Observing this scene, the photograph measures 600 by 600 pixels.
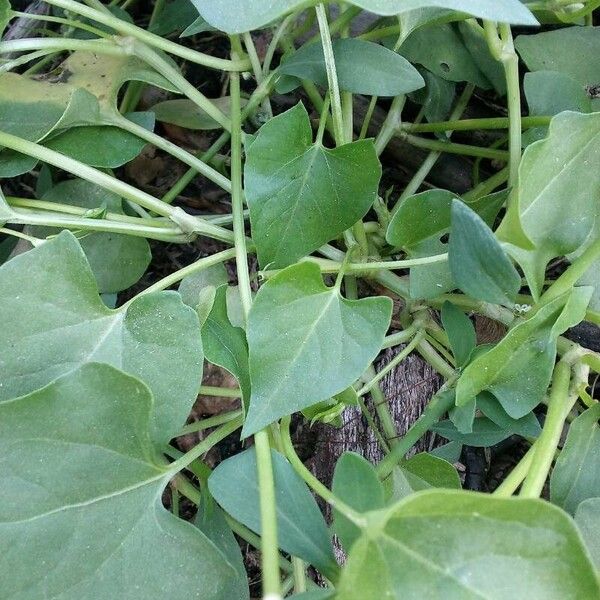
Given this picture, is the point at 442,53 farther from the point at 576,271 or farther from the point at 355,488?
the point at 355,488

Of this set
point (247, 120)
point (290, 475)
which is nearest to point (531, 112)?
point (247, 120)

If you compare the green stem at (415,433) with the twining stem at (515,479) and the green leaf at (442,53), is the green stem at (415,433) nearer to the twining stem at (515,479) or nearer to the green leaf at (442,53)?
the twining stem at (515,479)

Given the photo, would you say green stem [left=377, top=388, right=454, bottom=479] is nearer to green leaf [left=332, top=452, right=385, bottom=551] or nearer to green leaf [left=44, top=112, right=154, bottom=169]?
green leaf [left=332, top=452, right=385, bottom=551]

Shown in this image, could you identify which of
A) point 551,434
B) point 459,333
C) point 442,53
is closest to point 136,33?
point 442,53

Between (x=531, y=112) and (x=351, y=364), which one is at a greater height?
(x=531, y=112)

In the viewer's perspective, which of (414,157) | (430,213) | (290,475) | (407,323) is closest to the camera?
(290,475)

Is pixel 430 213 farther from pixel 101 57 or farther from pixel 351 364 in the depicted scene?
pixel 101 57

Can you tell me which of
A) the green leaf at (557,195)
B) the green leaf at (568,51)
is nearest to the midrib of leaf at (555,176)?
the green leaf at (557,195)
